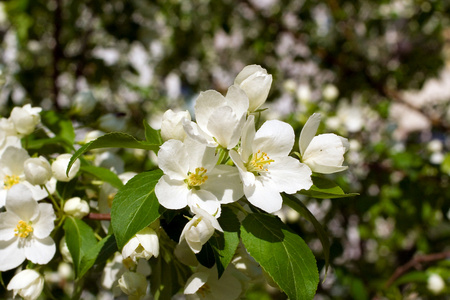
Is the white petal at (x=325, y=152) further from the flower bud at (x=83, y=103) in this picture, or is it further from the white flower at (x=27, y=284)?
the flower bud at (x=83, y=103)

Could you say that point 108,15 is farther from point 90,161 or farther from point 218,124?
point 218,124

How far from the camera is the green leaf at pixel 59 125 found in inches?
50.0

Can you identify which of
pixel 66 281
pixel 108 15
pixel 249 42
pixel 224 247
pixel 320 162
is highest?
pixel 320 162

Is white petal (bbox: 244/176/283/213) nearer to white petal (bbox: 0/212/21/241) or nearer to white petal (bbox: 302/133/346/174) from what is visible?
white petal (bbox: 302/133/346/174)

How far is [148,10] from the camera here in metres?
2.89

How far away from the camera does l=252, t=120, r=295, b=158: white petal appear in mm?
901

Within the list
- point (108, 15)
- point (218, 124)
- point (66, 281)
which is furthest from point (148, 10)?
point (218, 124)

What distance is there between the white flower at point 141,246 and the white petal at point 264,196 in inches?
8.1

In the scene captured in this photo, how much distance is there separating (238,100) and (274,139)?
10 centimetres

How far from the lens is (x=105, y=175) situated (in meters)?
1.10

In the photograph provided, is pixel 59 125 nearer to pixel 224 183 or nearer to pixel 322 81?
pixel 224 183

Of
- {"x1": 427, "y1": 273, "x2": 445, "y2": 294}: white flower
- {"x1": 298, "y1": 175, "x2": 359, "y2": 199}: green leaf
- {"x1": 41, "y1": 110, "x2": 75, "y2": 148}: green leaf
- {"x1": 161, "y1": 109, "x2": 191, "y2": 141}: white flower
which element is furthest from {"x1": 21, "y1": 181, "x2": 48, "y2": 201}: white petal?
{"x1": 427, "y1": 273, "x2": 445, "y2": 294}: white flower

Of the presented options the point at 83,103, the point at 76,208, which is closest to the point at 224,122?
the point at 76,208

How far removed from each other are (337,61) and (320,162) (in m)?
2.47
